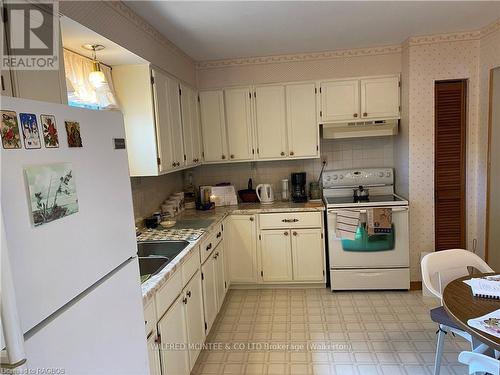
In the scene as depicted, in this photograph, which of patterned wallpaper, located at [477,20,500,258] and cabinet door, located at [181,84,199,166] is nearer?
patterned wallpaper, located at [477,20,500,258]

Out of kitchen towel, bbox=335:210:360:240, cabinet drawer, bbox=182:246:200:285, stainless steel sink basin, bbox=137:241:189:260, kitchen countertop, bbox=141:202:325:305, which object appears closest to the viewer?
kitchen countertop, bbox=141:202:325:305

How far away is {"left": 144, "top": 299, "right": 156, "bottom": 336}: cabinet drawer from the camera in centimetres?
157

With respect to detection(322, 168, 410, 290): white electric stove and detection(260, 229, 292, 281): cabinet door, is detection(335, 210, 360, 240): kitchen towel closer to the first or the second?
detection(322, 168, 410, 290): white electric stove

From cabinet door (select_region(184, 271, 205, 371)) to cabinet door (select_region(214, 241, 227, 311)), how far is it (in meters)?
0.50

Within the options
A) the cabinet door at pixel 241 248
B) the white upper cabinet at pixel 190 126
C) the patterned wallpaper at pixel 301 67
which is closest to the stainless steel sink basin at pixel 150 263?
the white upper cabinet at pixel 190 126

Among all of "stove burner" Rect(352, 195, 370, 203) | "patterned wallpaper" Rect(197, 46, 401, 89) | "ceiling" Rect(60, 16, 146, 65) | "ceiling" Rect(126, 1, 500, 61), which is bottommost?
"stove burner" Rect(352, 195, 370, 203)

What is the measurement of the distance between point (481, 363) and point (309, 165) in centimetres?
290

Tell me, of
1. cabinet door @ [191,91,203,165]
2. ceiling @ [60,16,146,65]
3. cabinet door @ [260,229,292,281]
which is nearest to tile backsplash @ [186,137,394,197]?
cabinet door @ [191,91,203,165]

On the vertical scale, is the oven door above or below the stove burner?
below

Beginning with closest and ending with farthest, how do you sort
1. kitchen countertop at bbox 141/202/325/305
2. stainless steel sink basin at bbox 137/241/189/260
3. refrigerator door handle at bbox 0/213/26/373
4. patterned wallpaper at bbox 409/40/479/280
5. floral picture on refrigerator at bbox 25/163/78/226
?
refrigerator door handle at bbox 0/213/26/373 → floral picture on refrigerator at bbox 25/163/78/226 → kitchen countertop at bbox 141/202/325/305 → stainless steel sink basin at bbox 137/241/189/260 → patterned wallpaper at bbox 409/40/479/280

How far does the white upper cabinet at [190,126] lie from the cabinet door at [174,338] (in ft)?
5.01

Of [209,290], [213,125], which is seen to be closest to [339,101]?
[213,125]

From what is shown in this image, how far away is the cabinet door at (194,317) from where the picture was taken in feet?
7.28

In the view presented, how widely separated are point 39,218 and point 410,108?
329cm
